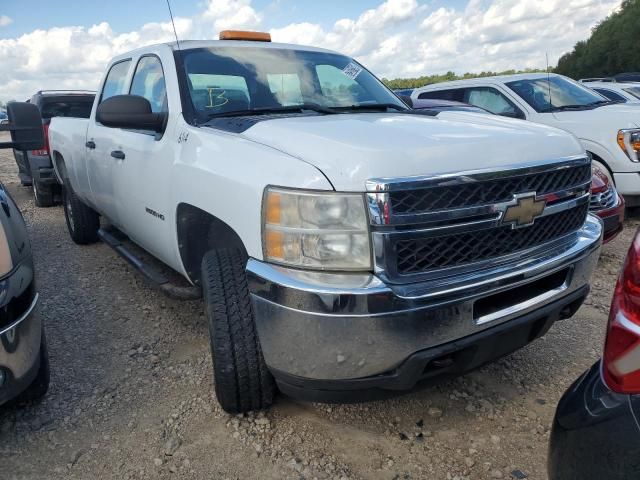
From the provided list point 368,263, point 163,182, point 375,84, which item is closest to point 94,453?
point 163,182

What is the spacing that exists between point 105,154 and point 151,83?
0.75m

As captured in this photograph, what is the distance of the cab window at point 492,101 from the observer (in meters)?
6.90

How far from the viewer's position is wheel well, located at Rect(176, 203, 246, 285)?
2593mm

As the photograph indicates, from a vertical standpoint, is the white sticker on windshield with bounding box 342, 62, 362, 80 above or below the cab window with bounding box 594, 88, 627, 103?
above

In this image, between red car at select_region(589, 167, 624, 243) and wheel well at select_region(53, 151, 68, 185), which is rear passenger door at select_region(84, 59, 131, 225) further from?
red car at select_region(589, 167, 624, 243)

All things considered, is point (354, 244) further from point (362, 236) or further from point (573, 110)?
point (573, 110)

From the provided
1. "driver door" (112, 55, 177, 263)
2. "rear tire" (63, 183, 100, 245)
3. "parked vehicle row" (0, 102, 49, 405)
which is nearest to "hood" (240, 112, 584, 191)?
"driver door" (112, 55, 177, 263)

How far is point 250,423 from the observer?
97.0 inches

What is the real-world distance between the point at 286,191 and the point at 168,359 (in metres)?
1.70

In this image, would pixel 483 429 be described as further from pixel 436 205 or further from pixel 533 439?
pixel 436 205

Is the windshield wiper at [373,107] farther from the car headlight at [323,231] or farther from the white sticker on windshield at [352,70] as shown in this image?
the car headlight at [323,231]

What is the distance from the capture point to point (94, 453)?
2314 millimetres

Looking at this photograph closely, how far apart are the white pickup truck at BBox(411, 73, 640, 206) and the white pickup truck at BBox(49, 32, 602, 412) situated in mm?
3502

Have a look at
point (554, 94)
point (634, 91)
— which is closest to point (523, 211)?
point (554, 94)
